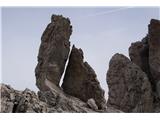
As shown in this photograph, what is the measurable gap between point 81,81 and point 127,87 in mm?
8342

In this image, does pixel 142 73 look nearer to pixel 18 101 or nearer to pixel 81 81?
pixel 81 81

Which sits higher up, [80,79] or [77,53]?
[77,53]

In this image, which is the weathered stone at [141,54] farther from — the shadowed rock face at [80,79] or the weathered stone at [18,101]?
the weathered stone at [18,101]

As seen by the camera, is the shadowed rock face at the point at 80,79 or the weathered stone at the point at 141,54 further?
the weathered stone at the point at 141,54

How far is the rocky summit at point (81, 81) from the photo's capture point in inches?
765

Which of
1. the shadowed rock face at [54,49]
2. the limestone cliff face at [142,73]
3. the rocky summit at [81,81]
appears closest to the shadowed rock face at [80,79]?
the rocky summit at [81,81]

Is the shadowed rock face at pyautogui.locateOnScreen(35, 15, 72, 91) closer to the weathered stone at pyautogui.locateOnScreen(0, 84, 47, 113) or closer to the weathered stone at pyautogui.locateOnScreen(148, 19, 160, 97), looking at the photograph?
the weathered stone at pyautogui.locateOnScreen(148, 19, 160, 97)

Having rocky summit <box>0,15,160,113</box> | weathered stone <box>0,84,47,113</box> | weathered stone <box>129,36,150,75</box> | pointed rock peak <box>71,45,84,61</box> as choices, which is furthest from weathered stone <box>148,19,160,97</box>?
weathered stone <box>0,84,47,113</box>

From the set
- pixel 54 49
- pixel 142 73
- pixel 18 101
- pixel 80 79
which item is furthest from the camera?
pixel 142 73

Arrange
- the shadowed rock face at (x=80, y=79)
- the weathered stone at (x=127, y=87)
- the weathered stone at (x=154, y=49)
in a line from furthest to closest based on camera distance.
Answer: the weathered stone at (x=154, y=49) → the weathered stone at (x=127, y=87) → the shadowed rock face at (x=80, y=79)

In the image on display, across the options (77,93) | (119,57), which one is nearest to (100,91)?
(77,93)

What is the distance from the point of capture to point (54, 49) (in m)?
33.3

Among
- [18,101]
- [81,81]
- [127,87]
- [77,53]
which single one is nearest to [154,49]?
[127,87]

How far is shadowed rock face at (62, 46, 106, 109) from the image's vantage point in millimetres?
33469
